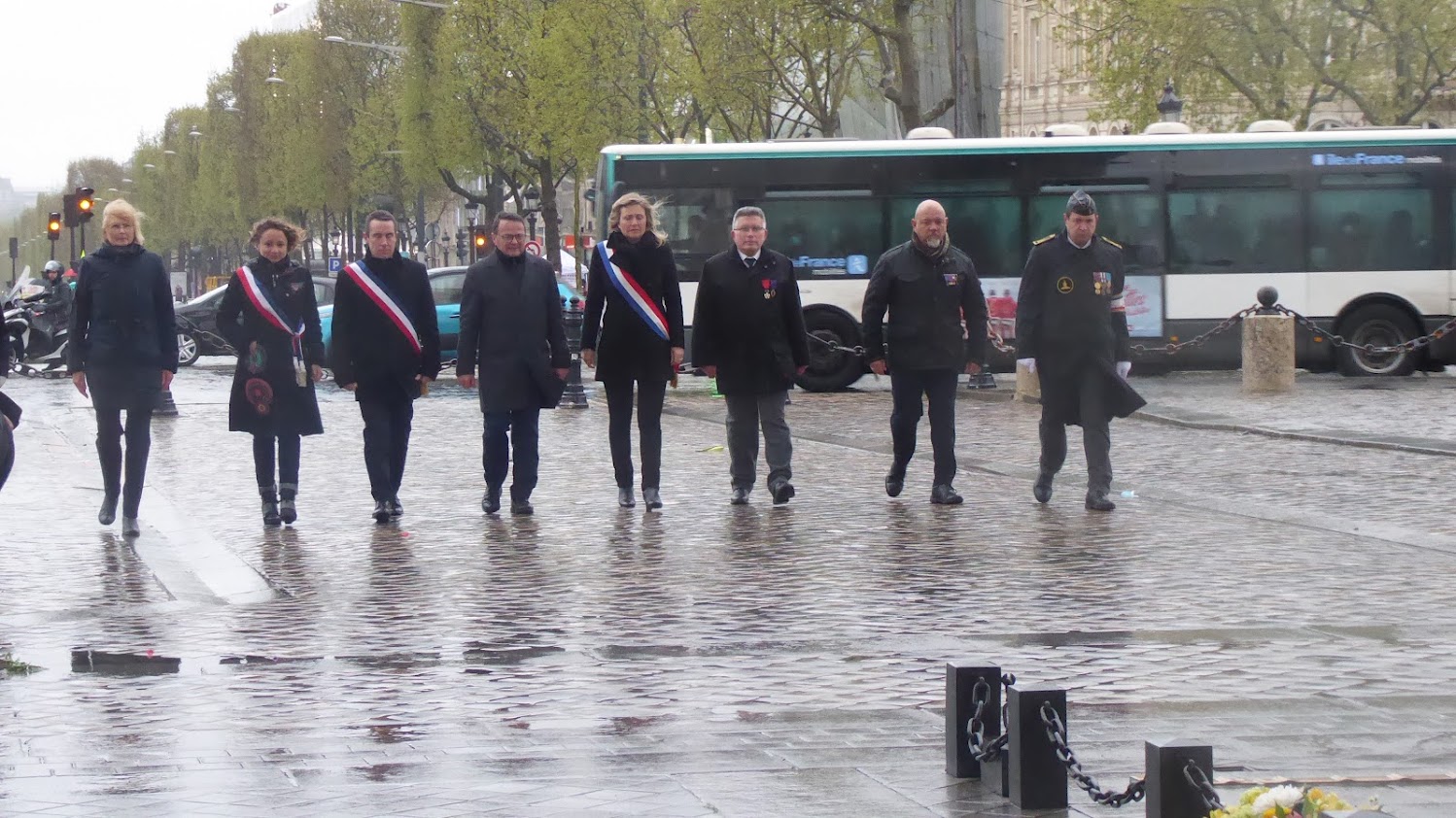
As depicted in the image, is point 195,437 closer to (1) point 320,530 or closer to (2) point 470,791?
(1) point 320,530

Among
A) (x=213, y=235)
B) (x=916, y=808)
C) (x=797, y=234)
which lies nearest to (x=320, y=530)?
(x=916, y=808)

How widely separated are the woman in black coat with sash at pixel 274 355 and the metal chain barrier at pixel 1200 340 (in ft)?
49.0

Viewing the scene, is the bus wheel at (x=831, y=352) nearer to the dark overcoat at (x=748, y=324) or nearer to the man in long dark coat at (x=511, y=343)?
the dark overcoat at (x=748, y=324)

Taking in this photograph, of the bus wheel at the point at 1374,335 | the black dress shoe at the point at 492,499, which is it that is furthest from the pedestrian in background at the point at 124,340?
the bus wheel at the point at 1374,335

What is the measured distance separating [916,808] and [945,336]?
758cm

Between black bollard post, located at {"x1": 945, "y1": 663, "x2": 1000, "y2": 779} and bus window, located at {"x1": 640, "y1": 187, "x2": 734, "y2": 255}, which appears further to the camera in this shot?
bus window, located at {"x1": 640, "y1": 187, "x2": 734, "y2": 255}

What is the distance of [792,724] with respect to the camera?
20.5 feet

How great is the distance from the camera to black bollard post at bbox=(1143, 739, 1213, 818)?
4.27 m

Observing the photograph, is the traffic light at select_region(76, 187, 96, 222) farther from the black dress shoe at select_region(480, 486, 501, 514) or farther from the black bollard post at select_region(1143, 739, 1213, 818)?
the black bollard post at select_region(1143, 739, 1213, 818)

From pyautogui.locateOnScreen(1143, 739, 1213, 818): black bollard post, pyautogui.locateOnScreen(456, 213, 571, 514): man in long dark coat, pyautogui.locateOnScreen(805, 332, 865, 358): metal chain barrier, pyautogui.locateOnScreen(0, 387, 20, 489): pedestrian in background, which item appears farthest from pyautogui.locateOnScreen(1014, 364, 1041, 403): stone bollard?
pyautogui.locateOnScreen(1143, 739, 1213, 818): black bollard post

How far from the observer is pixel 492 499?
40.4ft

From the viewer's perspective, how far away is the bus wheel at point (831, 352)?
25203mm

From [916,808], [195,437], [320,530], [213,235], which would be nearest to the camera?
[916,808]

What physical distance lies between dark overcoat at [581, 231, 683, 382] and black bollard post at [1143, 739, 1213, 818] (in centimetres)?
810
